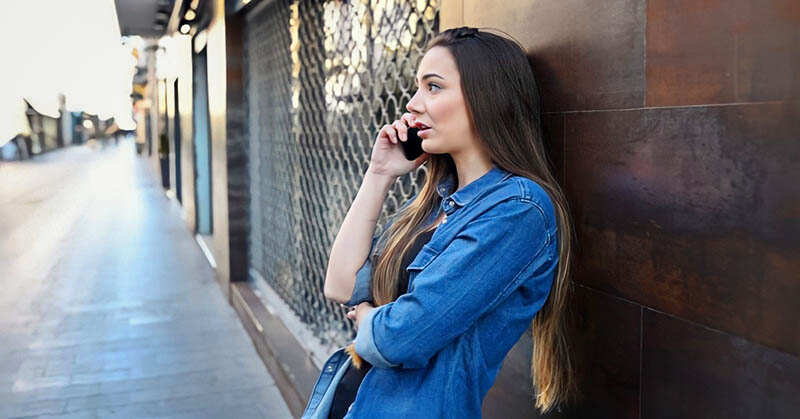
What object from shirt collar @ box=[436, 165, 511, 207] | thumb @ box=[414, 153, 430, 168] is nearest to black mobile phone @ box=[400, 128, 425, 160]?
thumb @ box=[414, 153, 430, 168]

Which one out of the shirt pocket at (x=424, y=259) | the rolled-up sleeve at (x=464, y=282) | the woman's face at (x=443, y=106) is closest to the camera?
the rolled-up sleeve at (x=464, y=282)

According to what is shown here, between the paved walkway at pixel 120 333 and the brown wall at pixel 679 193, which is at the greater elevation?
the brown wall at pixel 679 193

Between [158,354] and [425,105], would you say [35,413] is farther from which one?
[425,105]

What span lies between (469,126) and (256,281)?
5747mm

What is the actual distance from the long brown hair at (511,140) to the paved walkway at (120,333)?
2970mm

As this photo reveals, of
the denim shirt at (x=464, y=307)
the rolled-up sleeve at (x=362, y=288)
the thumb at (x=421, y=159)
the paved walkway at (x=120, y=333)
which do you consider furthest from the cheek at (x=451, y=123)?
the paved walkway at (x=120, y=333)

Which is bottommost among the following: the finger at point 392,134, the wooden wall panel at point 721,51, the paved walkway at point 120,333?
the paved walkway at point 120,333

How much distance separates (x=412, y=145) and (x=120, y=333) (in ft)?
16.0

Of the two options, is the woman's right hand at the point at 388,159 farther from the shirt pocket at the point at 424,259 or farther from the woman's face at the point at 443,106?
the shirt pocket at the point at 424,259

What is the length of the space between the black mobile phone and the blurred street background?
1.19 ft

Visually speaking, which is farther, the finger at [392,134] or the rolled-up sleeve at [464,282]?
the finger at [392,134]

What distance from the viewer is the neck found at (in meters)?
1.76

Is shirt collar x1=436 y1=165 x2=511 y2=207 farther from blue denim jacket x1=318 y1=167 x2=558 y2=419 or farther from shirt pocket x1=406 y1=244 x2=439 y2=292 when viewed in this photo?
shirt pocket x1=406 y1=244 x2=439 y2=292

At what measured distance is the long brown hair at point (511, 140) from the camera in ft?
5.47
